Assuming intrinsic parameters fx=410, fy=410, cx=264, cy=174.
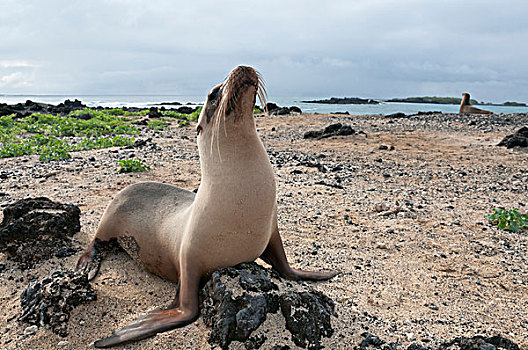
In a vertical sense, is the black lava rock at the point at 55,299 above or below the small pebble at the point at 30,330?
above

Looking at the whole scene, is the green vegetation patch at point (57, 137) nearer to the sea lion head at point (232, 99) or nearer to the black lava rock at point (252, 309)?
the sea lion head at point (232, 99)

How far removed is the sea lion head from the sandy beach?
1308mm

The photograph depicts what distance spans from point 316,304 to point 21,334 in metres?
1.93

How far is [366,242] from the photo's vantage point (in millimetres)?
4473

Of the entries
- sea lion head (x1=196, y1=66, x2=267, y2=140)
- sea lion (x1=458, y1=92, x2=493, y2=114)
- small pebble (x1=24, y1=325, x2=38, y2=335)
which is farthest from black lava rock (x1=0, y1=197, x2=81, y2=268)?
sea lion (x1=458, y1=92, x2=493, y2=114)

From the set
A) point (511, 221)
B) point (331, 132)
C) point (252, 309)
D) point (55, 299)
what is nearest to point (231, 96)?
point (252, 309)

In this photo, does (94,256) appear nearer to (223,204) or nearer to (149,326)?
(149,326)

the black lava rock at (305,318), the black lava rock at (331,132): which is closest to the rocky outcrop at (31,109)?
the black lava rock at (331,132)

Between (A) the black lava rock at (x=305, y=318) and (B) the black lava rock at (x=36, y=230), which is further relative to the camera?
(B) the black lava rock at (x=36, y=230)

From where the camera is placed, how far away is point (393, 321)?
2912mm

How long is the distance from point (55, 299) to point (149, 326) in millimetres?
747

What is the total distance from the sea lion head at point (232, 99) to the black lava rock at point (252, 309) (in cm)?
96

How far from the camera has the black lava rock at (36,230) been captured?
12.2 feet

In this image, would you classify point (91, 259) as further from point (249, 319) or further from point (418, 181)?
point (418, 181)
